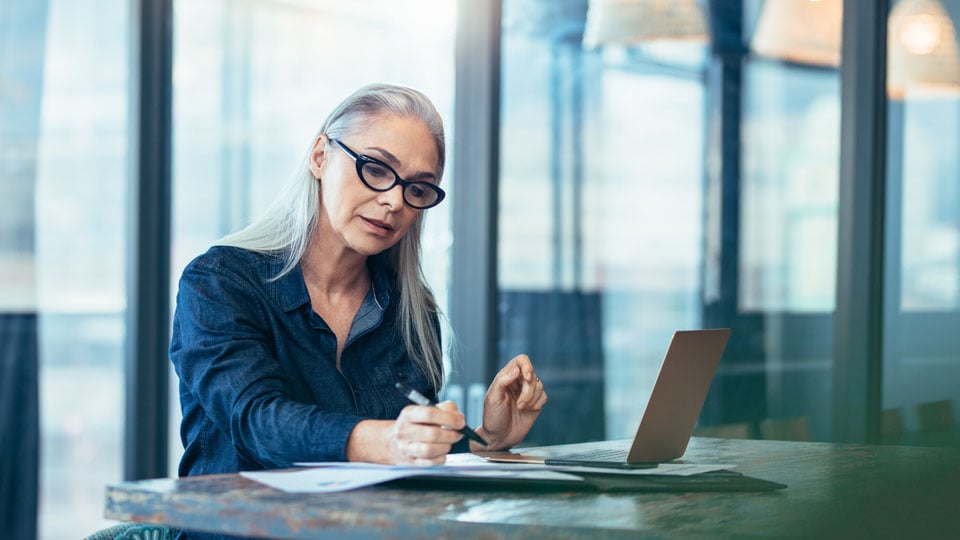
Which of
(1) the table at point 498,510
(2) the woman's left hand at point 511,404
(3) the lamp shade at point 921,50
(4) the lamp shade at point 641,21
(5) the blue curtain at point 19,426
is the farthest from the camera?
(4) the lamp shade at point 641,21

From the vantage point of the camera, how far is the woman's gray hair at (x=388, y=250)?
6.20 ft

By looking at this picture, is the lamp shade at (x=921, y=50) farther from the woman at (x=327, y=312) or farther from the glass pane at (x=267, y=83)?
the woman at (x=327, y=312)

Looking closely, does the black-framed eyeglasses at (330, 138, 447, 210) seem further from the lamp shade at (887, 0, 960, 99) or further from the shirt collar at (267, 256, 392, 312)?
the lamp shade at (887, 0, 960, 99)

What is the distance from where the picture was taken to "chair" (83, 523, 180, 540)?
1.64m

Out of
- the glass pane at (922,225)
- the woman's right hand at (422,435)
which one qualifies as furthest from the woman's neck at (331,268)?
the glass pane at (922,225)

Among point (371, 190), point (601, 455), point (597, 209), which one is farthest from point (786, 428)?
point (371, 190)

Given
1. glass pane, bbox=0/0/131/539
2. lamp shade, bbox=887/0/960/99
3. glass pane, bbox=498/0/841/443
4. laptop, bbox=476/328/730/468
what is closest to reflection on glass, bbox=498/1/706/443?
glass pane, bbox=498/0/841/443

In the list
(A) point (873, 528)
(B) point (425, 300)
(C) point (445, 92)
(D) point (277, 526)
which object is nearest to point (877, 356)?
(C) point (445, 92)

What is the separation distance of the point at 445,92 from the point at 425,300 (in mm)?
1580

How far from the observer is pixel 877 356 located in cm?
343

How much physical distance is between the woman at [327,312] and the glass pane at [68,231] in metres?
1.44

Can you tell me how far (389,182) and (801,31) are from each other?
226 cm

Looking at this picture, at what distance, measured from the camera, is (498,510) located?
1.12 metres

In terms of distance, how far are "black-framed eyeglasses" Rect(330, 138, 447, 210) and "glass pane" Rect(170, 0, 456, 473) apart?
1.61m
